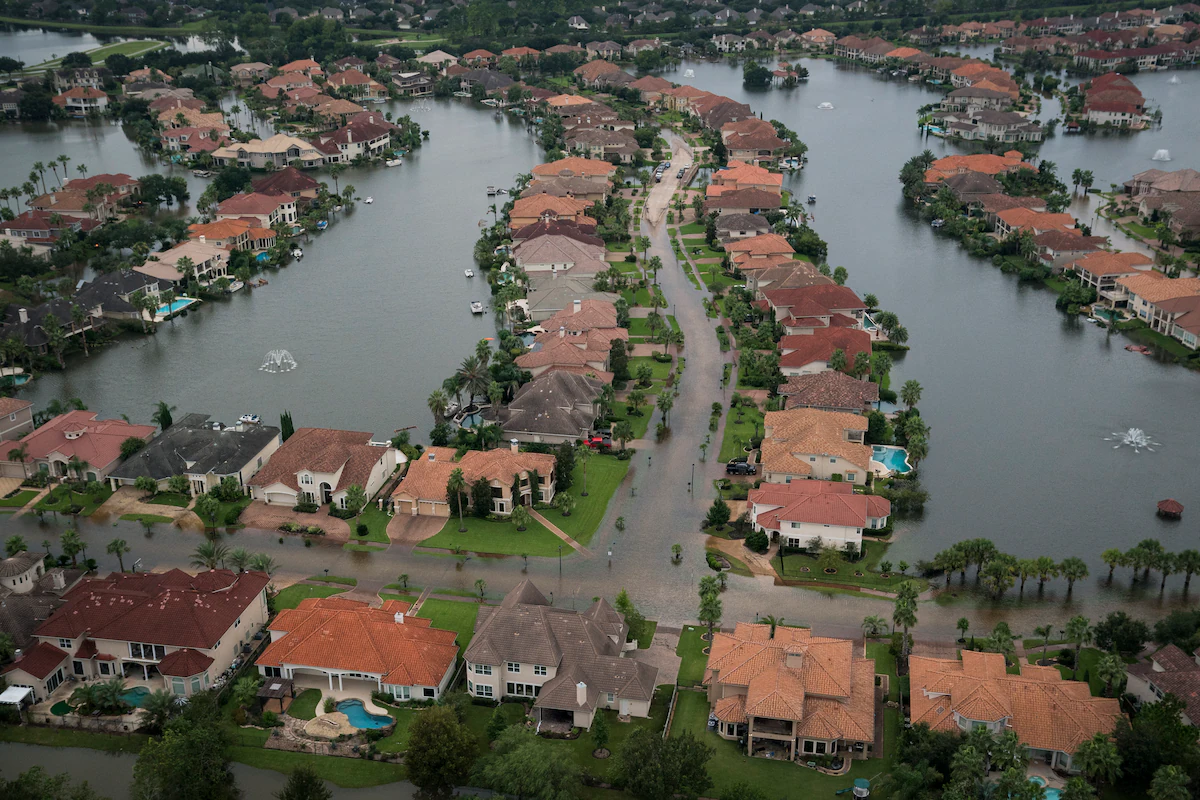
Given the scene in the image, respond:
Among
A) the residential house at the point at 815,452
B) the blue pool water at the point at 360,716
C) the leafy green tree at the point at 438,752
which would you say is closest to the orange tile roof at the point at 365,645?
the blue pool water at the point at 360,716

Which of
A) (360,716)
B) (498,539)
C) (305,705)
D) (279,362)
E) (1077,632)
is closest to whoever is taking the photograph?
(360,716)

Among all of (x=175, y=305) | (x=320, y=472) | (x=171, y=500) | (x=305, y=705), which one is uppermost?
(x=320, y=472)

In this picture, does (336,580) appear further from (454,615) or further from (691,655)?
(691,655)

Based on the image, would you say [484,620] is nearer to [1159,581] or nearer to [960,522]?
[960,522]

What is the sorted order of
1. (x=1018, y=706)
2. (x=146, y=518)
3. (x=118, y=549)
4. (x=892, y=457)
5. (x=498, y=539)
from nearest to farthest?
(x=1018, y=706) < (x=118, y=549) < (x=498, y=539) < (x=146, y=518) < (x=892, y=457)

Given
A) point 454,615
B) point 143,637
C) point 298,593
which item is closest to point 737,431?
point 454,615

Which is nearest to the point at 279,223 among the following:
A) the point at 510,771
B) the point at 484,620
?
the point at 484,620

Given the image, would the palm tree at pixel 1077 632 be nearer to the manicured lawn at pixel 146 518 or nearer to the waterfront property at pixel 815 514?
the waterfront property at pixel 815 514
